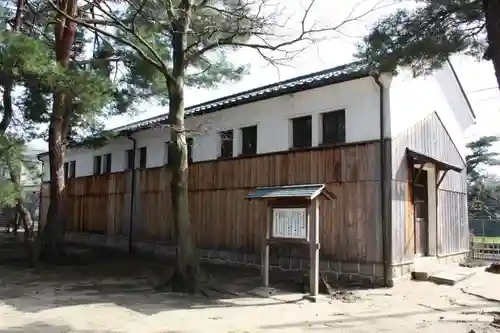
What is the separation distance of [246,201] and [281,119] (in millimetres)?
2364

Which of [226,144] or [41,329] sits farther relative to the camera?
[226,144]

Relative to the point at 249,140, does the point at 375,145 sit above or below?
below

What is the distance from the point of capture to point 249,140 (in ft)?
39.7

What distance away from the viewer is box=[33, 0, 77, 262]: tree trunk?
12.0m

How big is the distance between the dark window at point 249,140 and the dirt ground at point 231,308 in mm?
3501

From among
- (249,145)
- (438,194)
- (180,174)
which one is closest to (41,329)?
(180,174)

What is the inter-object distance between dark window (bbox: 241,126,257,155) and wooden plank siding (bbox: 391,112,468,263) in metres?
3.88

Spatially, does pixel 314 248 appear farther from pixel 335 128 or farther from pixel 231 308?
pixel 335 128

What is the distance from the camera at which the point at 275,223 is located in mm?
8508

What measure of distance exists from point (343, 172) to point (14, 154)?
23.3 ft

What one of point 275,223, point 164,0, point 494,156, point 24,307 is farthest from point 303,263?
point 494,156

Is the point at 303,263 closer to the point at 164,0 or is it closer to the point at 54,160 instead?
the point at 164,0

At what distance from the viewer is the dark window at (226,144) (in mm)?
12523

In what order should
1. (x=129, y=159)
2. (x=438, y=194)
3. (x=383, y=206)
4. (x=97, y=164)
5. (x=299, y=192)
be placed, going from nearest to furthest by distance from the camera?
1. (x=299, y=192)
2. (x=383, y=206)
3. (x=438, y=194)
4. (x=129, y=159)
5. (x=97, y=164)
